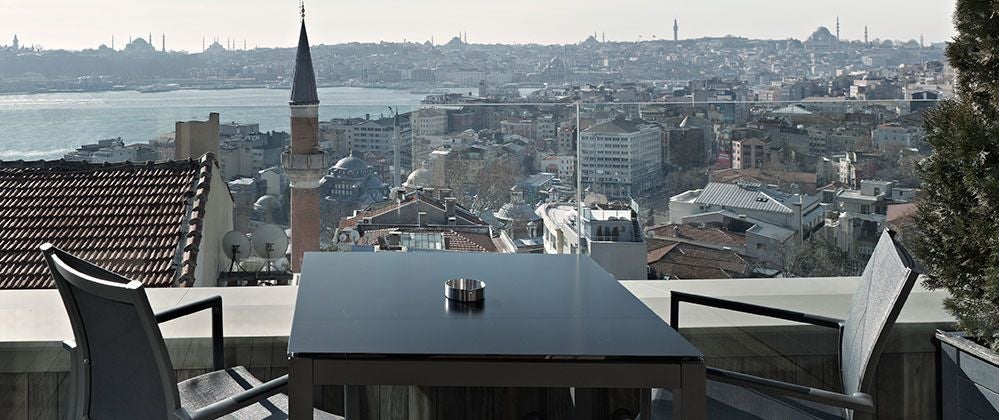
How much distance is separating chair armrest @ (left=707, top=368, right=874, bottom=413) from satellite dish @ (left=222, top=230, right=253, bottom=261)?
2600 millimetres

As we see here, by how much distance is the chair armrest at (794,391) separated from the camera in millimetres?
1749

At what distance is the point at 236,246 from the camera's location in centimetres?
399

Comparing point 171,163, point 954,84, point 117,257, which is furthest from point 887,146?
point 117,257

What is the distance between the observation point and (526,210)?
3975mm

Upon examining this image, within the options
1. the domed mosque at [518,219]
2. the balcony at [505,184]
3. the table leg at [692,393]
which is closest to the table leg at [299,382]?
the table leg at [692,393]

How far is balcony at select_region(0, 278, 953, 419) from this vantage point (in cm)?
255

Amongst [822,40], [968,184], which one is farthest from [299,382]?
[822,40]

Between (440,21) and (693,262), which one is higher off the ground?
(440,21)

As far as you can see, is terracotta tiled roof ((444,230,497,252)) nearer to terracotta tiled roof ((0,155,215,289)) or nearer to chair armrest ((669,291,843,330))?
terracotta tiled roof ((0,155,215,289))

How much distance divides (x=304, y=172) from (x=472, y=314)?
2333 millimetres

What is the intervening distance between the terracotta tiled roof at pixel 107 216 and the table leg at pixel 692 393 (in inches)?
115

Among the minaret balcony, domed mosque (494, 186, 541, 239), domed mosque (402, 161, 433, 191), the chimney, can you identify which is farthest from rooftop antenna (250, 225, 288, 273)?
domed mosque (494, 186, 541, 239)

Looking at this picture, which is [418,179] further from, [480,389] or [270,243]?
[480,389]

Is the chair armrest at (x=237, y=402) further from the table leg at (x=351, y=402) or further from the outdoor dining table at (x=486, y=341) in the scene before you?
the table leg at (x=351, y=402)
